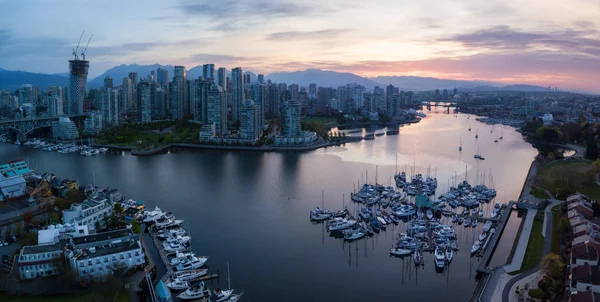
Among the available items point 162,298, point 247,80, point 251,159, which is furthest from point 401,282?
point 247,80

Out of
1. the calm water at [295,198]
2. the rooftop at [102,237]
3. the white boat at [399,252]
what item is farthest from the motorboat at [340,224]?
the rooftop at [102,237]

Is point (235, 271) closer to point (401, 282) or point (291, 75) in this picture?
point (401, 282)

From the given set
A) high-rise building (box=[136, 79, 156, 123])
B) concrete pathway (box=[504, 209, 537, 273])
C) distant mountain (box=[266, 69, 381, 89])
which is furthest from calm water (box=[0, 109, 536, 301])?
distant mountain (box=[266, 69, 381, 89])

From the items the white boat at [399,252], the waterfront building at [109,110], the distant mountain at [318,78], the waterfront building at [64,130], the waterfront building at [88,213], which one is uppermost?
the distant mountain at [318,78]

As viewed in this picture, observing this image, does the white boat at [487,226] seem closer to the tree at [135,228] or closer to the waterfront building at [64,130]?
the tree at [135,228]

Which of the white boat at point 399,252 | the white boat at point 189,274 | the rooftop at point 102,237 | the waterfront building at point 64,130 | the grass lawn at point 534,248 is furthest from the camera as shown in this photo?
the waterfront building at point 64,130

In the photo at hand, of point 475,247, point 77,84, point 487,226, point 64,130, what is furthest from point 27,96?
point 475,247
